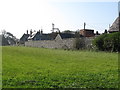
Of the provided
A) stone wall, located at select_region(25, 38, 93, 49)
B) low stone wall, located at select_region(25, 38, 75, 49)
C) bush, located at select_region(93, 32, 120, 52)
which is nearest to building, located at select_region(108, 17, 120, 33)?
stone wall, located at select_region(25, 38, 93, 49)

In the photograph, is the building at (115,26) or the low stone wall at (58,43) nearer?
the building at (115,26)

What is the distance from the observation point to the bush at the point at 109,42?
32.9m

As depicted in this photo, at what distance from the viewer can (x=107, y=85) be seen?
336 inches

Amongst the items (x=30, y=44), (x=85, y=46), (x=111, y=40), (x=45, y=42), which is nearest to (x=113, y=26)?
(x=85, y=46)

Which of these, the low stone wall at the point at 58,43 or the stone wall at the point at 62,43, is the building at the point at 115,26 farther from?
the low stone wall at the point at 58,43

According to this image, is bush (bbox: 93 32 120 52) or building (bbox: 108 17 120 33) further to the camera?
building (bbox: 108 17 120 33)

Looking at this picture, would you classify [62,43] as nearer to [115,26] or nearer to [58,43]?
[58,43]

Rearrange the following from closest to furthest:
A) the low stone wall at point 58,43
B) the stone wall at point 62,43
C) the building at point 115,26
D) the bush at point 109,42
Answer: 1. the bush at point 109,42
2. the stone wall at point 62,43
3. the building at point 115,26
4. the low stone wall at point 58,43

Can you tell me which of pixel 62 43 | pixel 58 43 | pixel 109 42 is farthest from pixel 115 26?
pixel 58 43

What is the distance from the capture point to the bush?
32944 mm

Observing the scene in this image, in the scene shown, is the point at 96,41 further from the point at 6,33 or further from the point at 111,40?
the point at 6,33

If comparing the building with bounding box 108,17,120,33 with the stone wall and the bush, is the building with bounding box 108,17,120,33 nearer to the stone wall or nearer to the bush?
the stone wall

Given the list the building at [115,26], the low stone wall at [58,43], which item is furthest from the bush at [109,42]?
the low stone wall at [58,43]

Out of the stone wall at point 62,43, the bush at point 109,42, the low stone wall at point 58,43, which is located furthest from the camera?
the low stone wall at point 58,43
